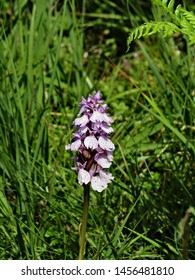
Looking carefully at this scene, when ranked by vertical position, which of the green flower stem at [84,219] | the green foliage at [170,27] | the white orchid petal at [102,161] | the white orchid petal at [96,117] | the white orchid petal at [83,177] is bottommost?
the green flower stem at [84,219]

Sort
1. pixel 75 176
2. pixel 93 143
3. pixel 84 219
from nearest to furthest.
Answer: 1. pixel 93 143
2. pixel 84 219
3. pixel 75 176

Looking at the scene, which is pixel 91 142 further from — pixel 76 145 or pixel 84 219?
pixel 84 219

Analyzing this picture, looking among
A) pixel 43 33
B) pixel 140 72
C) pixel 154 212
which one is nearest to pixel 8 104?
pixel 43 33

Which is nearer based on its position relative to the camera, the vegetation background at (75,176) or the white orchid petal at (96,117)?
the white orchid petal at (96,117)

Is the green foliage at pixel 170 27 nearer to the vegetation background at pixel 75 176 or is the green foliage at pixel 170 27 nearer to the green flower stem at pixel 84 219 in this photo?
the green flower stem at pixel 84 219

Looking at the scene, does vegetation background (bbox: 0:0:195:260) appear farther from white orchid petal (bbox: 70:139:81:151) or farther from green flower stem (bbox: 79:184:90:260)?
white orchid petal (bbox: 70:139:81:151)

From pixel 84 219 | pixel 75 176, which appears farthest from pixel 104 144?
pixel 75 176

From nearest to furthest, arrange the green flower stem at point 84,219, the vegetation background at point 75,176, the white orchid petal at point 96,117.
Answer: the white orchid petal at point 96,117
the green flower stem at point 84,219
the vegetation background at point 75,176

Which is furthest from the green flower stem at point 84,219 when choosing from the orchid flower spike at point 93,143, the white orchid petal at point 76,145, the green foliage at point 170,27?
the green foliage at point 170,27

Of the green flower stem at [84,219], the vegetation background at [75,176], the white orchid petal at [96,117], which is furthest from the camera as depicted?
the vegetation background at [75,176]
